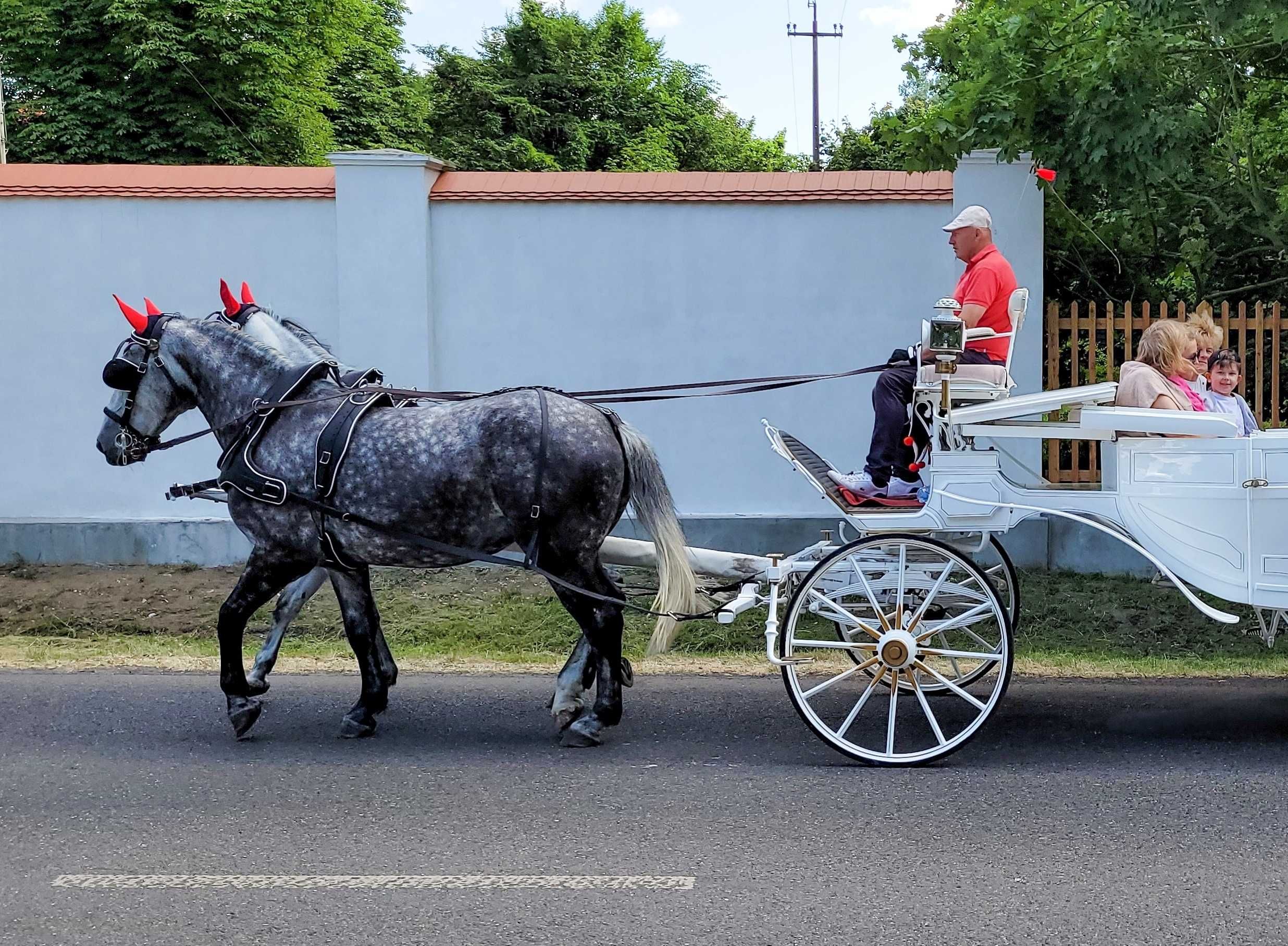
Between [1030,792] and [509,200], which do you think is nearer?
[1030,792]

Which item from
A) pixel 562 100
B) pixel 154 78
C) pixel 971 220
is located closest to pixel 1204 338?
pixel 971 220

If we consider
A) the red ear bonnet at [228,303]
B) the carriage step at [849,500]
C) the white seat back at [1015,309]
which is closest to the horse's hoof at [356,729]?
the red ear bonnet at [228,303]

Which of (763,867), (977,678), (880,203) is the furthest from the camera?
→ (880,203)

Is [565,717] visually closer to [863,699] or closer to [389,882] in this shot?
[863,699]

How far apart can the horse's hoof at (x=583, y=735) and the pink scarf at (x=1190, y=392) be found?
2885 millimetres

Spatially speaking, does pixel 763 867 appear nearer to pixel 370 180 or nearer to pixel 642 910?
pixel 642 910

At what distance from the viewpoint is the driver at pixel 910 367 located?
602 centimetres

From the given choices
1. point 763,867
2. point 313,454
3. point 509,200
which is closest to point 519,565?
point 313,454

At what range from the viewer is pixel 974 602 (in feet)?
20.9

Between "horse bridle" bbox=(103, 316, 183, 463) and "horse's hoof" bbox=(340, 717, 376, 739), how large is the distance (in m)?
1.51

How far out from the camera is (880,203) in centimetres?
989

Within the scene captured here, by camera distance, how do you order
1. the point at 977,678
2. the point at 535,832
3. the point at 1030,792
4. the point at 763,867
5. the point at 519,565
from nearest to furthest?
the point at 763,867
the point at 535,832
the point at 1030,792
the point at 519,565
the point at 977,678

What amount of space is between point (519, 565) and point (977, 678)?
214 cm

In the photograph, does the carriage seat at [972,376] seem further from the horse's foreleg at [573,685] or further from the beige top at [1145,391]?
the horse's foreleg at [573,685]
